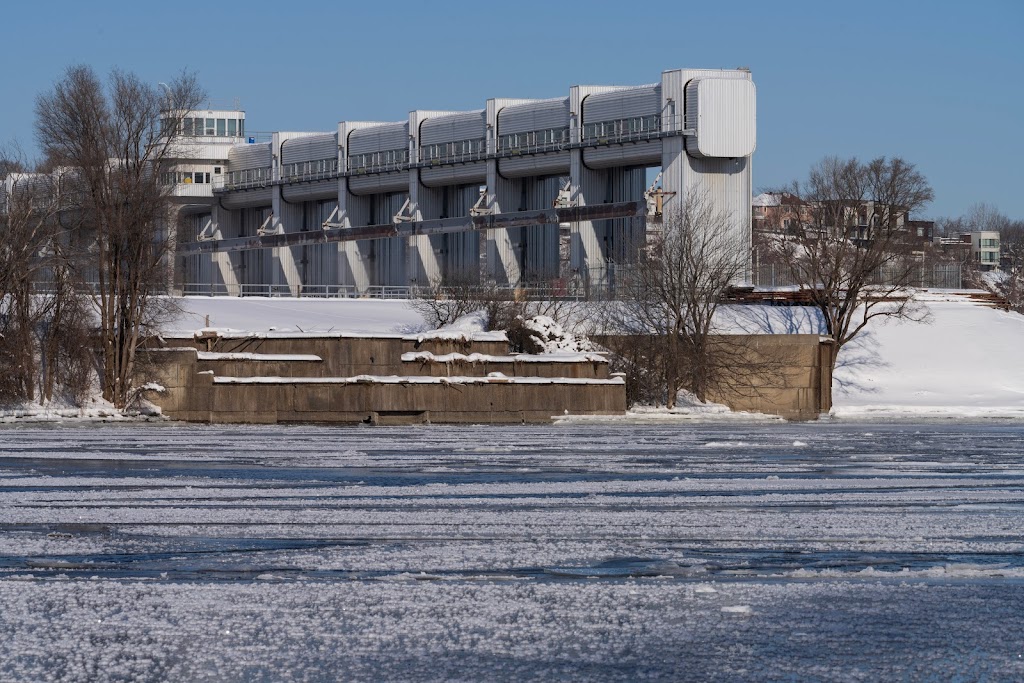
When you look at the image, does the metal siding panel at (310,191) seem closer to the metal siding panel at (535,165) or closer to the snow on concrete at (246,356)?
the metal siding panel at (535,165)

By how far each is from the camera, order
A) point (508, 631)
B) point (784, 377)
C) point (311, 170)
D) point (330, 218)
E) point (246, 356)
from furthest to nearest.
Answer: point (311, 170)
point (330, 218)
point (784, 377)
point (246, 356)
point (508, 631)

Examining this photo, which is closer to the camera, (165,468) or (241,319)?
(165,468)

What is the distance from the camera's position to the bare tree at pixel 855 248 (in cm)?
5519

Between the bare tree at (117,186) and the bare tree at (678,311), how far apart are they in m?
15.6

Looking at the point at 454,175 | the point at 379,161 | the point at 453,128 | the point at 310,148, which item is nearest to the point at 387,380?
the point at 454,175

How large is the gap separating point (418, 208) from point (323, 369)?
106 ft

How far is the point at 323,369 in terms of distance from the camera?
133 feet

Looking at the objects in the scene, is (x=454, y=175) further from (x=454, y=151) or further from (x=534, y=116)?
(x=534, y=116)

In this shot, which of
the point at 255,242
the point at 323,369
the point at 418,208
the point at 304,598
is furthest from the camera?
the point at 255,242

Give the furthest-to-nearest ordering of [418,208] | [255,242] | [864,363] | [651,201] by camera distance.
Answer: [255,242] → [418,208] → [651,201] → [864,363]

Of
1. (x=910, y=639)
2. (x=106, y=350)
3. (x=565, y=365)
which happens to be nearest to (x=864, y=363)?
(x=565, y=365)

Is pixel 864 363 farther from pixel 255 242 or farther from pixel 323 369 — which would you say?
pixel 255 242

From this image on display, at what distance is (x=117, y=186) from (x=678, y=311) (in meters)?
19.1

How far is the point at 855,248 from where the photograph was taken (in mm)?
57844
